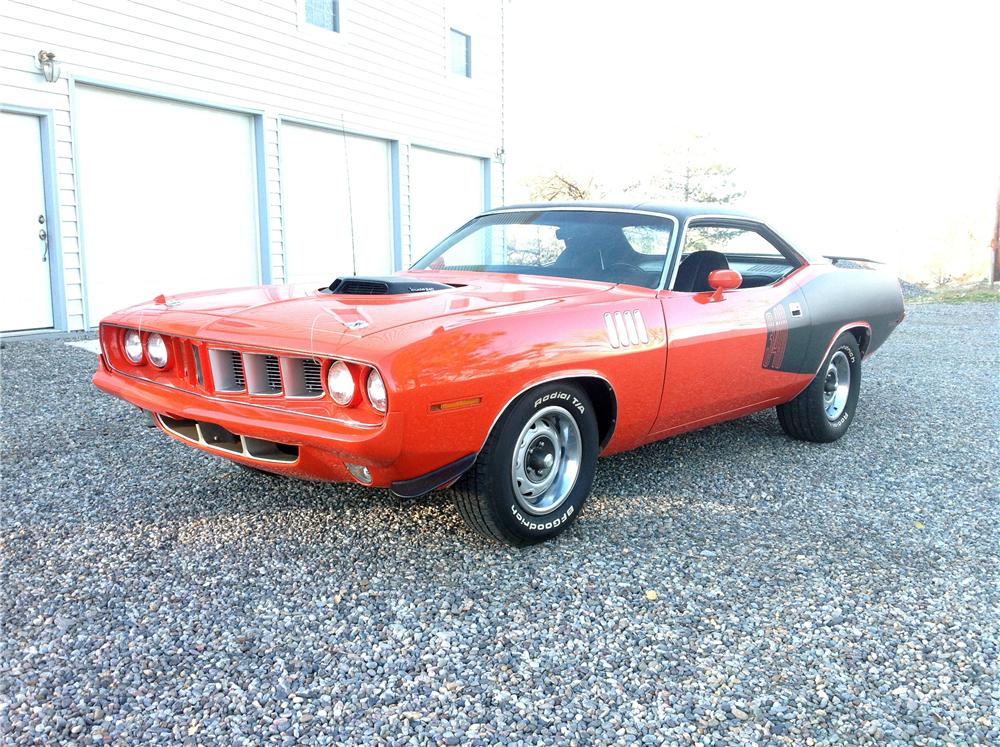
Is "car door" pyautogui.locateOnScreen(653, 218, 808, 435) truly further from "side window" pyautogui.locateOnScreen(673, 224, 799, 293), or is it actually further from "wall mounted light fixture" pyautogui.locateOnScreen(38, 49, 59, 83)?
"wall mounted light fixture" pyautogui.locateOnScreen(38, 49, 59, 83)

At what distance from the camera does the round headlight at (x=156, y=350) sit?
3.25 meters

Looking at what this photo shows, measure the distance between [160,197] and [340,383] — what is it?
7495 mm

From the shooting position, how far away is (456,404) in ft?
8.89

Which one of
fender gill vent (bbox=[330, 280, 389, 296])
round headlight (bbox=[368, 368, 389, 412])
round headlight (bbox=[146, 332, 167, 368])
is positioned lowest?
round headlight (bbox=[368, 368, 389, 412])

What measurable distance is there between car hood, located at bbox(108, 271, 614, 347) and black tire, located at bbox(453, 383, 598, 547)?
40 cm

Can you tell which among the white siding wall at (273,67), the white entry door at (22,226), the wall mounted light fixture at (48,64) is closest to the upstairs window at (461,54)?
the white siding wall at (273,67)

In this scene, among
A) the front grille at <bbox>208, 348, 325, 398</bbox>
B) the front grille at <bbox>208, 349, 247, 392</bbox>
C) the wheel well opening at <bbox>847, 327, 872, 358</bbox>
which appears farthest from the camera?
the wheel well opening at <bbox>847, 327, 872, 358</bbox>

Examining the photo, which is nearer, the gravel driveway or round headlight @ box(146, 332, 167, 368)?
the gravel driveway

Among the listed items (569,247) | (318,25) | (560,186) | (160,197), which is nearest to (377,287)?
(569,247)

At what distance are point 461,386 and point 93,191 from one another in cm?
734

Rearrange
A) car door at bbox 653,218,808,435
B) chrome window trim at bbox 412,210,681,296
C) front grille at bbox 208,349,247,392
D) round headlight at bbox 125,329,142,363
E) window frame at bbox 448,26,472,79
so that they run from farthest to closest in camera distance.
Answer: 1. window frame at bbox 448,26,472,79
2. chrome window trim at bbox 412,210,681,296
3. car door at bbox 653,218,808,435
4. round headlight at bbox 125,329,142,363
5. front grille at bbox 208,349,247,392

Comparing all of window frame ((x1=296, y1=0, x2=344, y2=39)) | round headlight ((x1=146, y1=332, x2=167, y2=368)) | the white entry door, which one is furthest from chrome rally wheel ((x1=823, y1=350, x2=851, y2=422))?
window frame ((x1=296, y1=0, x2=344, y2=39))

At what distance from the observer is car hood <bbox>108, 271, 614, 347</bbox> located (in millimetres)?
2840

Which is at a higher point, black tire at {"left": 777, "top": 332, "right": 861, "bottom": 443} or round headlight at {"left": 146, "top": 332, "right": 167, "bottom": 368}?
round headlight at {"left": 146, "top": 332, "right": 167, "bottom": 368}
